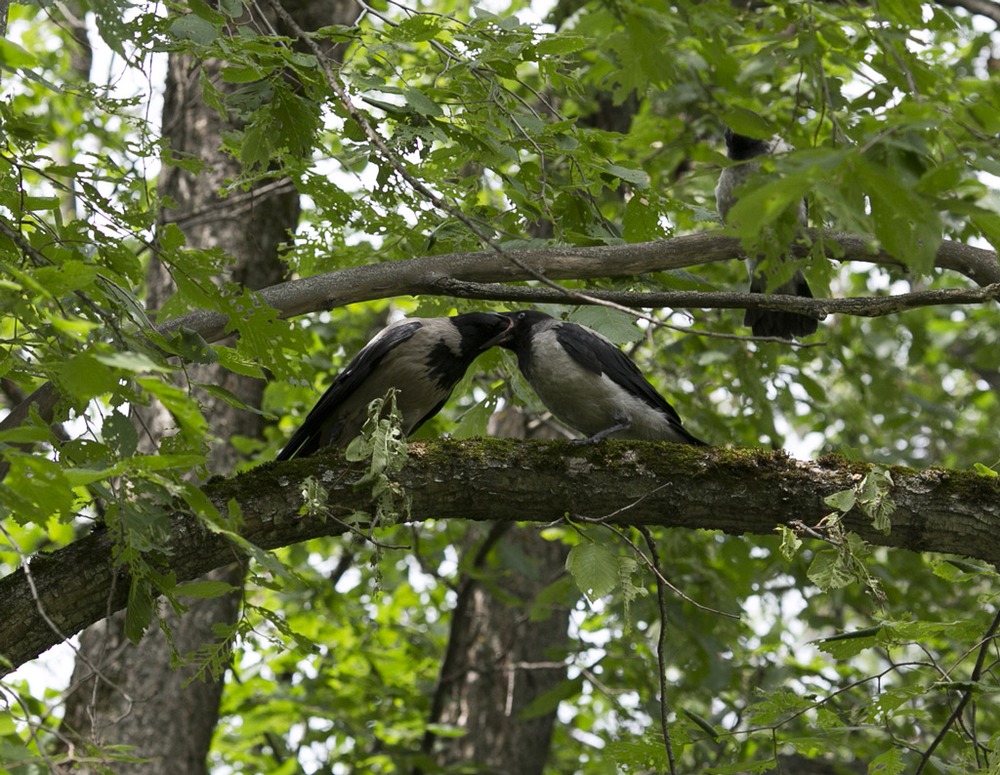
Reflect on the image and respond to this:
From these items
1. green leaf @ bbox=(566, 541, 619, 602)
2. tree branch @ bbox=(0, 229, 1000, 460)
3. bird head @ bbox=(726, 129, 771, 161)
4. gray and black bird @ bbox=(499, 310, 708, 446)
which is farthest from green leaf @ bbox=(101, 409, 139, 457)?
bird head @ bbox=(726, 129, 771, 161)

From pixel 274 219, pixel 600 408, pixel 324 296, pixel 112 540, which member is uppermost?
pixel 274 219

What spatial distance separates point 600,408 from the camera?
4926 millimetres

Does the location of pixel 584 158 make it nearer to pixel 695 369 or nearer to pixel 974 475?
pixel 974 475

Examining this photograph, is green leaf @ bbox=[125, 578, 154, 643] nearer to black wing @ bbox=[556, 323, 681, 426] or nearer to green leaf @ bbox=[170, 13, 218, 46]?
green leaf @ bbox=[170, 13, 218, 46]

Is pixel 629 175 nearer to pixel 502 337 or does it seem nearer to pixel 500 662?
pixel 502 337

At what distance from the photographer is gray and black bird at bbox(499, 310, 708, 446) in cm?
487

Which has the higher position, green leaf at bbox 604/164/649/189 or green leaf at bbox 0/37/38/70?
green leaf at bbox 604/164/649/189

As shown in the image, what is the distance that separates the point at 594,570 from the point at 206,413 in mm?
2986

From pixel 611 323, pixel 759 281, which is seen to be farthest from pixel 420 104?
pixel 759 281

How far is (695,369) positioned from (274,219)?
9.74ft

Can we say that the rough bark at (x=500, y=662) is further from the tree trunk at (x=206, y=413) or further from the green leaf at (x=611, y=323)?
the green leaf at (x=611, y=323)

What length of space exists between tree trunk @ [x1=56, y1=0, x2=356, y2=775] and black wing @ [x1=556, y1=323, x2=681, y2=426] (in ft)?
5.16

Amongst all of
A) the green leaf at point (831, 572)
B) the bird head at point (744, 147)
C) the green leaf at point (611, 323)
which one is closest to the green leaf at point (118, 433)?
the green leaf at point (611, 323)

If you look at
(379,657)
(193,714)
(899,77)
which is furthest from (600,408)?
(379,657)
